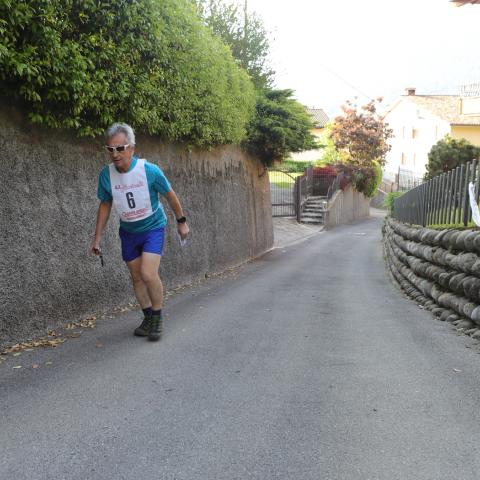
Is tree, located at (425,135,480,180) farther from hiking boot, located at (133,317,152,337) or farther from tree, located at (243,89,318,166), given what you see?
hiking boot, located at (133,317,152,337)

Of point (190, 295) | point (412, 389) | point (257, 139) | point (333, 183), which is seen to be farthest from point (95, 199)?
point (333, 183)

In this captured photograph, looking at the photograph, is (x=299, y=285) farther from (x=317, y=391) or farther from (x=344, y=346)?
(x=317, y=391)

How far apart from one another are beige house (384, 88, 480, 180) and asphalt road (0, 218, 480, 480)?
118 ft

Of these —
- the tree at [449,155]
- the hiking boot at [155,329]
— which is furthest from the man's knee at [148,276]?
the tree at [449,155]

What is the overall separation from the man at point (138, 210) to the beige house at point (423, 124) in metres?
36.3

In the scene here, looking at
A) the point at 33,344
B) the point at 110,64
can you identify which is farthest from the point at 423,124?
the point at 33,344

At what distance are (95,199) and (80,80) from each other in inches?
57.1

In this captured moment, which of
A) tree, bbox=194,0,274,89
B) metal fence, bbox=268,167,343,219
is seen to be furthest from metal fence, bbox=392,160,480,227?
metal fence, bbox=268,167,343,219

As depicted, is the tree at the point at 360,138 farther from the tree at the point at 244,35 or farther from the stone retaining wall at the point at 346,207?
the tree at the point at 244,35

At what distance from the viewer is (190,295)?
25.7 feet

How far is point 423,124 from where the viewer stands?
4859 centimetres

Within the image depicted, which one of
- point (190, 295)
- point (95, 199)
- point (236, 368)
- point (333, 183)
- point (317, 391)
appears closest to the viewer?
point (317, 391)

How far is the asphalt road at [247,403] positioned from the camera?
2.53 m

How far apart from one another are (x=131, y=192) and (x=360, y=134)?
33.4 metres
